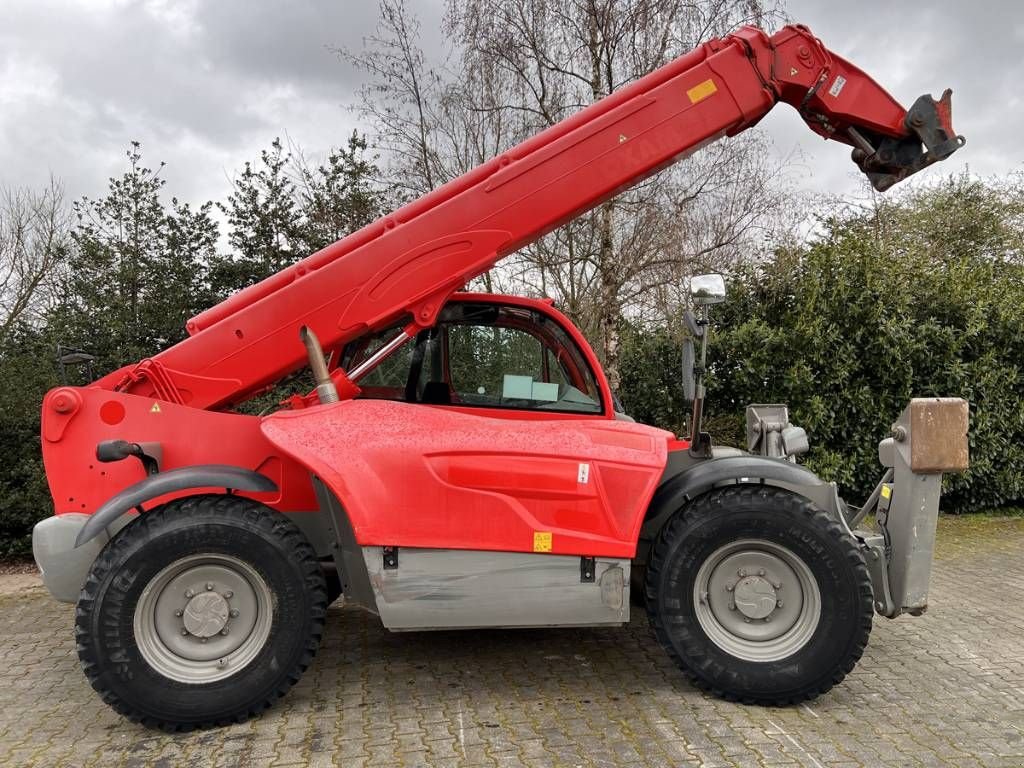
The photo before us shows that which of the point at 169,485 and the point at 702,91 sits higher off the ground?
the point at 702,91

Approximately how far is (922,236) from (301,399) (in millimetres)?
16371

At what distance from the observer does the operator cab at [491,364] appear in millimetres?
4230

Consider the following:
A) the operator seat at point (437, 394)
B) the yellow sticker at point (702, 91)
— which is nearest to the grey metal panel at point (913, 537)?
the yellow sticker at point (702, 91)

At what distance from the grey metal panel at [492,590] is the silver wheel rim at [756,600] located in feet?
1.58

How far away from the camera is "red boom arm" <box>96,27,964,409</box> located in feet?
13.0

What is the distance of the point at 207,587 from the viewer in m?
3.57

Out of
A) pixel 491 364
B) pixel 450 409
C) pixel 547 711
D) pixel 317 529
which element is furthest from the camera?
pixel 491 364

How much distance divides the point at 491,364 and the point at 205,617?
1.94 meters

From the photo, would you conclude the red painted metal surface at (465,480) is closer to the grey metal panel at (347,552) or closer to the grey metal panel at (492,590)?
the grey metal panel at (492,590)

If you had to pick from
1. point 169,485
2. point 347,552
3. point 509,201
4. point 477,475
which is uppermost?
point 509,201

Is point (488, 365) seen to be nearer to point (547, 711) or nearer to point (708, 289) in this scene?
point (708, 289)

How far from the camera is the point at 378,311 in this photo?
3.98 metres

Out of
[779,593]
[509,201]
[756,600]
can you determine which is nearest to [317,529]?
[509,201]

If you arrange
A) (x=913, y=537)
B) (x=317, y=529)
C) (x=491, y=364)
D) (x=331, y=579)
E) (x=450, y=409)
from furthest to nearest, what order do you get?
(x=331, y=579)
(x=491, y=364)
(x=450, y=409)
(x=317, y=529)
(x=913, y=537)
